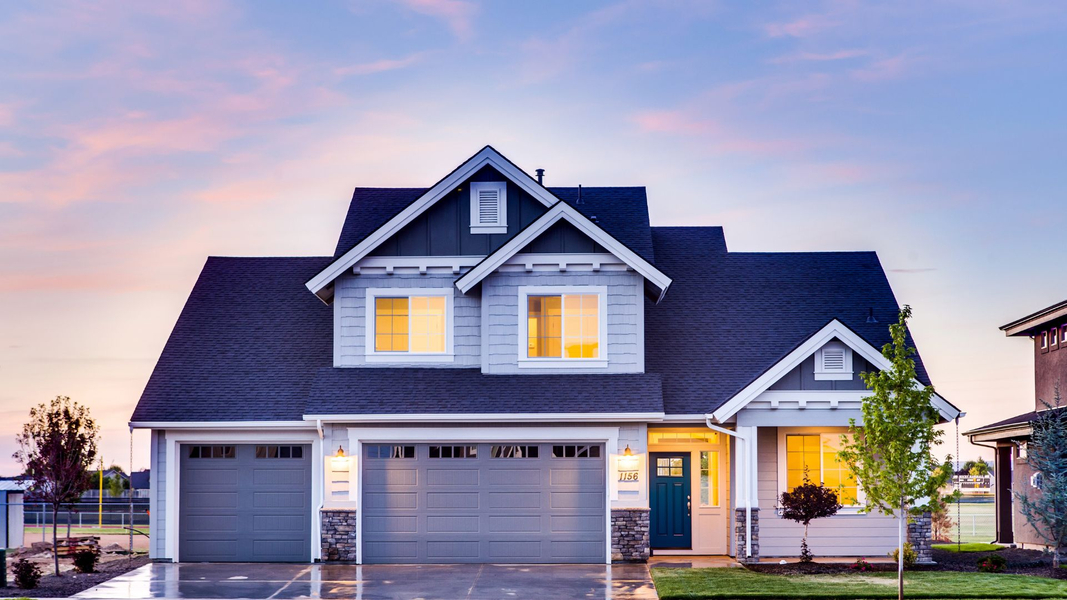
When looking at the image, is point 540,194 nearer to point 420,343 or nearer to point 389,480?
point 420,343

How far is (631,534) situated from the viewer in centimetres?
2041

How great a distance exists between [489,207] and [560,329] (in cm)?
289

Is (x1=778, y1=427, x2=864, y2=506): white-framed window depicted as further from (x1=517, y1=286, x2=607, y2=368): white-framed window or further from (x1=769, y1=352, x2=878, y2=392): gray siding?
(x1=517, y1=286, x2=607, y2=368): white-framed window

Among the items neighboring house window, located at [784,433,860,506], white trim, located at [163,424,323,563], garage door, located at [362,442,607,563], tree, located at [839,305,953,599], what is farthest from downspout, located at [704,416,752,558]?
white trim, located at [163,424,323,563]

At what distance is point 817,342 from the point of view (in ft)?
65.1

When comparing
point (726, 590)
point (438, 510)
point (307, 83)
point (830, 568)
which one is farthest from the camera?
point (307, 83)

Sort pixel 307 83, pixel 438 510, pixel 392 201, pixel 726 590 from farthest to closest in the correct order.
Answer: pixel 392 201, pixel 307 83, pixel 438 510, pixel 726 590

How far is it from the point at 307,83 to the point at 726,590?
13.3 meters

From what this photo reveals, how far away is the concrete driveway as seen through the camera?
17.1 meters

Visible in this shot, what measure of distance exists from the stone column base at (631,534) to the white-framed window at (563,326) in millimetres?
2920

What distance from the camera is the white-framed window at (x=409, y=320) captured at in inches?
860

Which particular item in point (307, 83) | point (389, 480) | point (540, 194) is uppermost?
point (307, 83)

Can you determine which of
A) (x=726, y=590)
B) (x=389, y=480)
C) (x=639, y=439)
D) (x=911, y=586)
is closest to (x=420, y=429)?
(x=389, y=480)

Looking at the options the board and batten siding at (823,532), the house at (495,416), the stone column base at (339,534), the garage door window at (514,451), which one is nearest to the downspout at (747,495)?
the house at (495,416)
